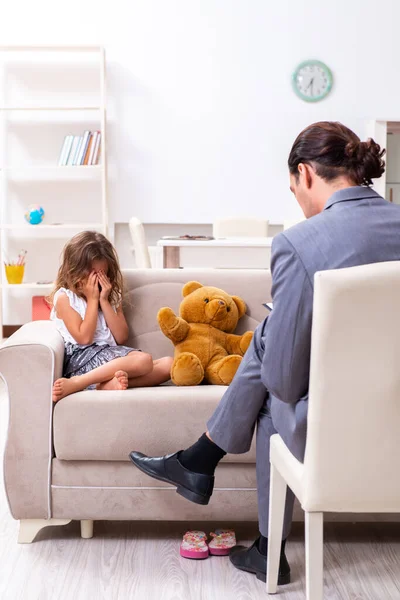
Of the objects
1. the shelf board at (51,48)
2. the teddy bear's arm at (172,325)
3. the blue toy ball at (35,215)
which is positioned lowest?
the teddy bear's arm at (172,325)

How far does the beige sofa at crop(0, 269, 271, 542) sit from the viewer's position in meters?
2.14

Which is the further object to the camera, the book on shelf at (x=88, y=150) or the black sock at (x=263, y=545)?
the book on shelf at (x=88, y=150)

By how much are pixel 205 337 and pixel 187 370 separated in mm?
156

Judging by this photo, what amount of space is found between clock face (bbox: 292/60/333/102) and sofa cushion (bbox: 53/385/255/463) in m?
4.18

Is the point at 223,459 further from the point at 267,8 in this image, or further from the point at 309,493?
the point at 267,8

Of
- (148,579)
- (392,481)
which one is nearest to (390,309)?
(392,481)

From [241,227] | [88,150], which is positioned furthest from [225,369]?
[88,150]

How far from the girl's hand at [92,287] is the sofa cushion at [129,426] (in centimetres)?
53

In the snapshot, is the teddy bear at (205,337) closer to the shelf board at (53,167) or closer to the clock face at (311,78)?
the shelf board at (53,167)

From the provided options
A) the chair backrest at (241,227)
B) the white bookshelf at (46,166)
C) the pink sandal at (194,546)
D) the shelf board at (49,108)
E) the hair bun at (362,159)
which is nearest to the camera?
the hair bun at (362,159)

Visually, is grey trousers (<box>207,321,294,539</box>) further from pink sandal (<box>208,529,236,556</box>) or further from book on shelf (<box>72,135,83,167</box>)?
book on shelf (<box>72,135,83,167</box>)

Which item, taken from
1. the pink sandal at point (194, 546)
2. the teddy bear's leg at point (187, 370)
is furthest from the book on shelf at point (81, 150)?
the pink sandal at point (194, 546)

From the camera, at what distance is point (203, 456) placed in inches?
79.2

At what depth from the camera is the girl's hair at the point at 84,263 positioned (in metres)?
2.62
